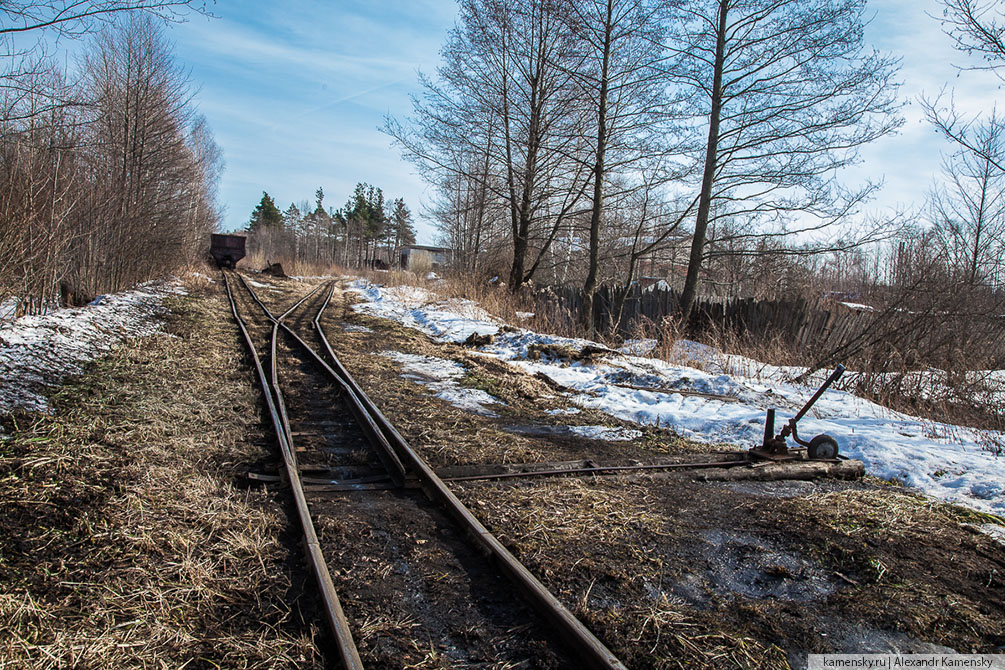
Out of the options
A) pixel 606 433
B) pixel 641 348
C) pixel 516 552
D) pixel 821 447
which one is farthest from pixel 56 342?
pixel 641 348

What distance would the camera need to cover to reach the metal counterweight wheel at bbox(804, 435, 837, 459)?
16.3 feet

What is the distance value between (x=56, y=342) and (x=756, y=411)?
28.1ft

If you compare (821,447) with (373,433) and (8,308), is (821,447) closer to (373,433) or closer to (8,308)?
(373,433)

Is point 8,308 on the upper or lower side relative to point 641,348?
upper

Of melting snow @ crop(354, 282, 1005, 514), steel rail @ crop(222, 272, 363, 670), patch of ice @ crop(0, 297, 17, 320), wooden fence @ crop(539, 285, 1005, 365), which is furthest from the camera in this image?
wooden fence @ crop(539, 285, 1005, 365)

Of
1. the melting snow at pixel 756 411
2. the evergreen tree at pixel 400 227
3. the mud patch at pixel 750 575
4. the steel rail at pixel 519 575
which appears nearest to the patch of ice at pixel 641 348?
the melting snow at pixel 756 411

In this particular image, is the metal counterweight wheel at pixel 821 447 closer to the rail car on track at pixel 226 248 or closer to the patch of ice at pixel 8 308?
the patch of ice at pixel 8 308

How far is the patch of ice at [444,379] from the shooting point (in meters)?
6.89

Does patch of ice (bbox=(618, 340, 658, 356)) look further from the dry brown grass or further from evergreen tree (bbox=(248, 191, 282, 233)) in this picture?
evergreen tree (bbox=(248, 191, 282, 233))

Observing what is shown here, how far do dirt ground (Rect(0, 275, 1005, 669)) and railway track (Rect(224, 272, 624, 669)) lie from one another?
12cm

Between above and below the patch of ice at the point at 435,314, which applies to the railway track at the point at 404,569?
below

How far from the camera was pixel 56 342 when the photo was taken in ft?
22.9

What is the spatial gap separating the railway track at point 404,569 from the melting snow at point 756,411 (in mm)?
3372

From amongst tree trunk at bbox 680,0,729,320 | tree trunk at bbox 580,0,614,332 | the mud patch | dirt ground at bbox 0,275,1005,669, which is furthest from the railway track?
tree trunk at bbox 580,0,614,332
